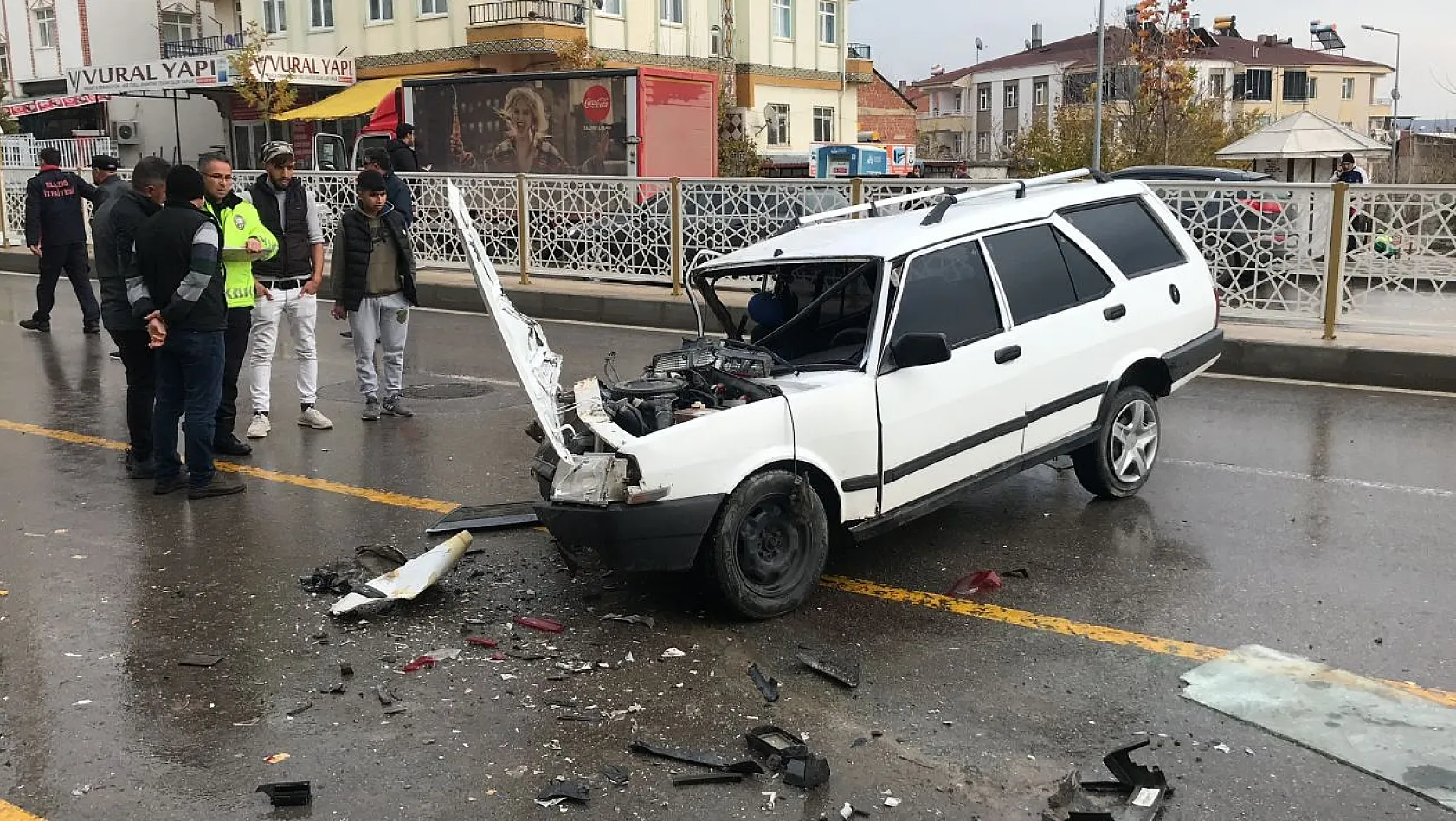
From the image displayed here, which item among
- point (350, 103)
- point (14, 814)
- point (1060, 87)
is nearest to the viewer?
point (14, 814)

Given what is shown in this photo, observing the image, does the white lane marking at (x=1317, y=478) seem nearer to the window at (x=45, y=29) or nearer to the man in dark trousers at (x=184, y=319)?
the man in dark trousers at (x=184, y=319)

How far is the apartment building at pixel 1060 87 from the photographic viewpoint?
2847 inches

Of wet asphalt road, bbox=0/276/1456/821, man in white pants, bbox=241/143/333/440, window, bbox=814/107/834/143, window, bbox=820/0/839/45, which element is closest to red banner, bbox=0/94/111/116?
window, bbox=814/107/834/143

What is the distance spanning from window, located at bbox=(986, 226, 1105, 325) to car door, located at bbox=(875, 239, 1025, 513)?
0.42 ft

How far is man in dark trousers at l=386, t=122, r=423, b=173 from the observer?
17734mm

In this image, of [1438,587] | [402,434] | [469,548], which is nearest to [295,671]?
[469,548]

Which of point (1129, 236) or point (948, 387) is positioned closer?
point (948, 387)

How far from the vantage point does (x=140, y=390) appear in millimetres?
7648

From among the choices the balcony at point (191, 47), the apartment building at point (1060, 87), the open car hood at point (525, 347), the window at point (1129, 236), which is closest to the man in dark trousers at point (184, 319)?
the open car hood at point (525, 347)

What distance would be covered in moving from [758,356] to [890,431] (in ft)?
2.36

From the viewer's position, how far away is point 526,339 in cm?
543

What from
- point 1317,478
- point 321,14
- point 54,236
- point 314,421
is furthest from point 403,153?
point 321,14

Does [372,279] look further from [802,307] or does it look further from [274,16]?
[274,16]

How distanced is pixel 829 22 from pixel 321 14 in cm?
1929
